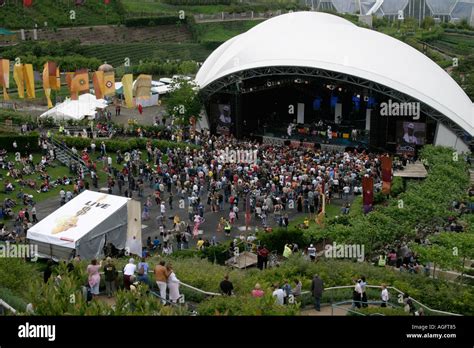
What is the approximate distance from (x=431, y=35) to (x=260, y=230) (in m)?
60.2

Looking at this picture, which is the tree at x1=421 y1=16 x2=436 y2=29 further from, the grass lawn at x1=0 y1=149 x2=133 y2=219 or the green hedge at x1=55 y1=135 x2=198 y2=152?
the grass lawn at x1=0 y1=149 x2=133 y2=219

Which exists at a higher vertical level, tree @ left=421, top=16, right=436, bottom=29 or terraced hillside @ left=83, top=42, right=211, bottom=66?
tree @ left=421, top=16, right=436, bottom=29

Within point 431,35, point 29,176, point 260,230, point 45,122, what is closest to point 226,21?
point 431,35

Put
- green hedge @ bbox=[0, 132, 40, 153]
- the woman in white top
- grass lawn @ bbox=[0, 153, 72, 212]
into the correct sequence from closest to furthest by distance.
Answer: the woman in white top, grass lawn @ bbox=[0, 153, 72, 212], green hedge @ bbox=[0, 132, 40, 153]

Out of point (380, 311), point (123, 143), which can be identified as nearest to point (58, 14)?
point (123, 143)

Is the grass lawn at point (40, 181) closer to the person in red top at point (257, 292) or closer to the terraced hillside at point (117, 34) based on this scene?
the person in red top at point (257, 292)

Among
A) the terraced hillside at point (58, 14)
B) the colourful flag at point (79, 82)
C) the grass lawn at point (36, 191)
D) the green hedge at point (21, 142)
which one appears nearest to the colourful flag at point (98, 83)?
the colourful flag at point (79, 82)

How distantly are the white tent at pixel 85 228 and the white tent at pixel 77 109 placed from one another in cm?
2153

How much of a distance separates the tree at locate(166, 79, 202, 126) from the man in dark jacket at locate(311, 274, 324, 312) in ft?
102

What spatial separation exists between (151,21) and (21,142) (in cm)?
4653

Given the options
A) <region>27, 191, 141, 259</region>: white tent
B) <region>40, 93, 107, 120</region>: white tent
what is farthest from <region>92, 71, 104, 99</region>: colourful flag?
<region>27, 191, 141, 259</region>: white tent

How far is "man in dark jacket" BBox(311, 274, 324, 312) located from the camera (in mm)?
16766
